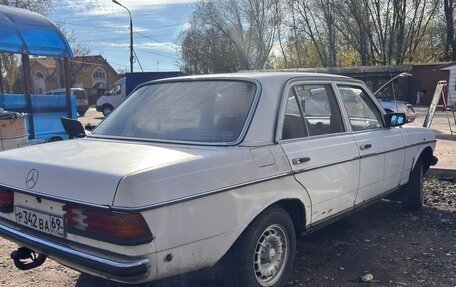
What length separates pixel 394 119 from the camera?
184 inches

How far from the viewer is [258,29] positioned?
49.3 m

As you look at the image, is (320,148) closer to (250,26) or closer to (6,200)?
(6,200)

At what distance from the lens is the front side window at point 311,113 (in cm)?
339

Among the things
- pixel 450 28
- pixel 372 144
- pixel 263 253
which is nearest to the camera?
pixel 263 253

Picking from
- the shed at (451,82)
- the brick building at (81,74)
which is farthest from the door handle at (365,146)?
the brick building at (81,74)

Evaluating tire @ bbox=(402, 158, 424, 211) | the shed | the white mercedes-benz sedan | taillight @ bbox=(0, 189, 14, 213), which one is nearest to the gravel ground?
tire @ bbox=(402, 158, 424, 211)

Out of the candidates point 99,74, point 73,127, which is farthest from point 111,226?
point 99,74

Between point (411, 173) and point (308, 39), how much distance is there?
4450cm

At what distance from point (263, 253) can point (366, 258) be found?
1381 millimetres

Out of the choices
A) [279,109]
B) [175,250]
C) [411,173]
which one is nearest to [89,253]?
[175,250]

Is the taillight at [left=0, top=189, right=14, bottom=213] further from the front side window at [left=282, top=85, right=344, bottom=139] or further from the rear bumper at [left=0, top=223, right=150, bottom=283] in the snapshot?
the front side window at [left=282, top=85, right=344, bottom=139]

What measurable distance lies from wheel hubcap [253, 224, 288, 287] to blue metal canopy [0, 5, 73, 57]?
26.0ft

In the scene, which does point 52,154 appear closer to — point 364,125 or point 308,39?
point 364,125

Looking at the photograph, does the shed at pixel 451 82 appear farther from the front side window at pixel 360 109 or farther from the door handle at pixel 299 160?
the door handle at pixel 299 160
